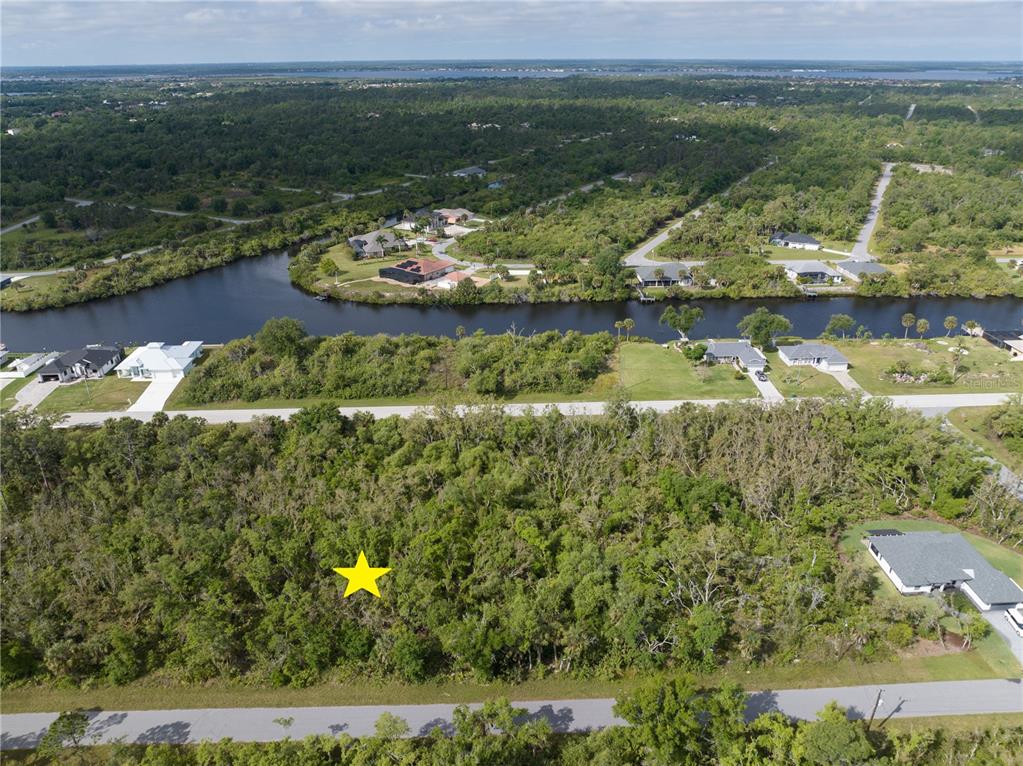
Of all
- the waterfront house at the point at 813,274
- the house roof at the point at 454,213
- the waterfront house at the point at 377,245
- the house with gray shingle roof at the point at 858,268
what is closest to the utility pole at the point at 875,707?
the waterfront house at the point at 813,274

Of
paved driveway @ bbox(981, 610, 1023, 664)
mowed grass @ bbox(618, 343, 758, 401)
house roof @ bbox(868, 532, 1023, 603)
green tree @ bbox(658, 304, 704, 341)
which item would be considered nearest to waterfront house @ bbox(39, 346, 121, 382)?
mowed grass @ bbox(618, 343, 758, 401)

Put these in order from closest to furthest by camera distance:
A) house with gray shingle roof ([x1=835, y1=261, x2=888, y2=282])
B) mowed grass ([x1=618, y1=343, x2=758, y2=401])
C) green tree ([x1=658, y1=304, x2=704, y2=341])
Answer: mowed grass ([x1=618, y1=343, x2=758, y2=401]) < green tree ([x1=658, y1=304, x2=704, y2=341]) < house with gray shingle roof ([x1=835, y1=261, x2=888, y2=282])

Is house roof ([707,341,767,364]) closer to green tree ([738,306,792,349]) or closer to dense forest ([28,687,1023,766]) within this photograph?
green tree ([738,306,792,349])

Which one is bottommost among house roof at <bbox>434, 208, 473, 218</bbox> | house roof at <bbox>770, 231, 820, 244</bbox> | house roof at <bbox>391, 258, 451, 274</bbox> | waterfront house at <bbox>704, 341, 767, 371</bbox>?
waterfront house at <bbox>704, 341, 767, 371</bbox>

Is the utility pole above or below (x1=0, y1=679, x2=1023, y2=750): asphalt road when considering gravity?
above

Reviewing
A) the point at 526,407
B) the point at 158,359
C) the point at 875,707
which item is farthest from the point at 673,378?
the point at 158,359

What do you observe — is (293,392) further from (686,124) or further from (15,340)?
(686,124)

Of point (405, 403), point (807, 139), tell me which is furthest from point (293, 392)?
point (807, 139)
